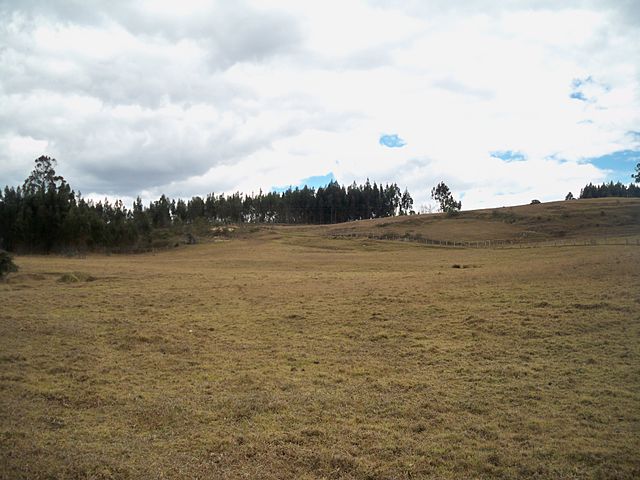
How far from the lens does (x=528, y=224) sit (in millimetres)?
105000

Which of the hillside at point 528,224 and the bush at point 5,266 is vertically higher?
the hillside at point 528,224

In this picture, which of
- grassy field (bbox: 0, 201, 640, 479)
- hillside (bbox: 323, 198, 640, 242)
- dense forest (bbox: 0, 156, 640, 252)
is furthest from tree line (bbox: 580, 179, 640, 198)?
grassy field (bbox: 0, 201, 640, 479)

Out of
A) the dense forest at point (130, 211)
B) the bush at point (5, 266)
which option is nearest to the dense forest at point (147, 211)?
the dense forest at point (130, 211)

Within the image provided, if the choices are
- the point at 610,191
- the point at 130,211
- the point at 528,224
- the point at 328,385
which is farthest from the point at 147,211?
the point at 610,191

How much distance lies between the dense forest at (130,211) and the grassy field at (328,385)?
2467 inches

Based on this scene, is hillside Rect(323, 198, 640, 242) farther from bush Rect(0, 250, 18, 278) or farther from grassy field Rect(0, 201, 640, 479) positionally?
bush Rect(0, 250, 18, 278)

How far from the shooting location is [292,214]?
179 m

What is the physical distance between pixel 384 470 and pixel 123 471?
442cm

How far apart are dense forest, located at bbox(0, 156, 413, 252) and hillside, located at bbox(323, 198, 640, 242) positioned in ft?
164

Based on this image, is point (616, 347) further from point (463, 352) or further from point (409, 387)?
point (409, 387)

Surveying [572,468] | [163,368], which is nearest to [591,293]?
[572,468]

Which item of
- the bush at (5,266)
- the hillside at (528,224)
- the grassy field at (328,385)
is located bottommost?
the grassy field at (328,385)

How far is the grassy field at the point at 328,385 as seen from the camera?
804 centimetres

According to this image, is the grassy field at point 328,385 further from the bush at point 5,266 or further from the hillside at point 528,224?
the hillside at point 528,224
